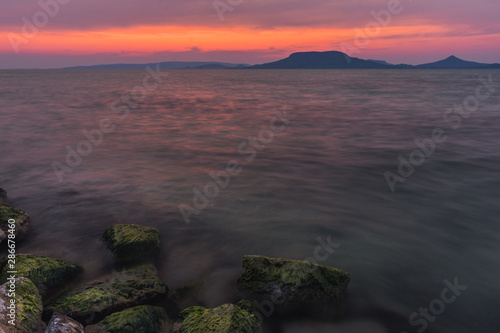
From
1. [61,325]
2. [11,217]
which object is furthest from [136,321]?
[11,217]

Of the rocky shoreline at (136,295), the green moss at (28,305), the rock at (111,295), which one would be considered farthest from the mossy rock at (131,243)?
the green moss at (28,305)

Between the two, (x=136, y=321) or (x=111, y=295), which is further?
(x=111, y=295)

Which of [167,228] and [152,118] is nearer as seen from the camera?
[167,228]

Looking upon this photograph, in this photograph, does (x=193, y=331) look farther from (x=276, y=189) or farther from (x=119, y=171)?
(x=119, y=171)

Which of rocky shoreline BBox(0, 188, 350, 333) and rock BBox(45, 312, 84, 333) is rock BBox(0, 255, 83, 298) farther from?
rock BBox(45, 312, 84, 333)

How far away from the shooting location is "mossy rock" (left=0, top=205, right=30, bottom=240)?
24.8 feet

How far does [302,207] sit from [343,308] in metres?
4.36

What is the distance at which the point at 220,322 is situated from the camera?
445 centimetres

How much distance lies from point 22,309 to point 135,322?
1.53m

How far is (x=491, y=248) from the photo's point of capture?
778cm

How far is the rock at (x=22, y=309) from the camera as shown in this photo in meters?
4.28

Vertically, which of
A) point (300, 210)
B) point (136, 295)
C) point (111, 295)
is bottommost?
point (300, 210)

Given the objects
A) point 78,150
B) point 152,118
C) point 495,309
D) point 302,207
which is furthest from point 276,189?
point 152,118

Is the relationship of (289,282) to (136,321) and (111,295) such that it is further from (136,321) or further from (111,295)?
(111,295)
